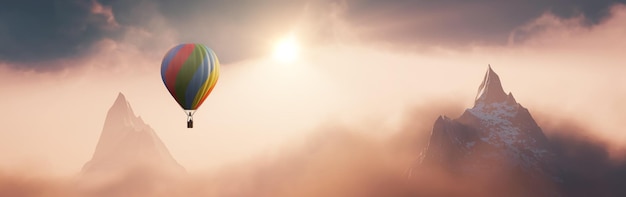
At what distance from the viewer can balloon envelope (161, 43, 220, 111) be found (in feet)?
381

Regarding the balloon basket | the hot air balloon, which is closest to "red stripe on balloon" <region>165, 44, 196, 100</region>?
the hot air balloon

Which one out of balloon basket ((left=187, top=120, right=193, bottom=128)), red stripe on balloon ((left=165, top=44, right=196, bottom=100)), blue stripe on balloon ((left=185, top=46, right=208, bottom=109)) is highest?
red stripe on balloon ((left=165, top=44, right=196, bottom=100))

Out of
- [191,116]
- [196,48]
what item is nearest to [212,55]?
[196,48]

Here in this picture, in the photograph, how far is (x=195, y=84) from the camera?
4587 inches

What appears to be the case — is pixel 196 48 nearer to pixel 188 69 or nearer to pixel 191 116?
pixel 188 69

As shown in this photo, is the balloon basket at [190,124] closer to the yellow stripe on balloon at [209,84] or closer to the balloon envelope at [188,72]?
the balloon envelope at [188,72]

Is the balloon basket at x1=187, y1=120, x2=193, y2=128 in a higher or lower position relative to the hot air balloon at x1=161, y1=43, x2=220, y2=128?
lower

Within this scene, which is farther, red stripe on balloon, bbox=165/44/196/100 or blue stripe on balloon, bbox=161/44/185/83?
blue stripe on balloon, bbox=161/44/185/83

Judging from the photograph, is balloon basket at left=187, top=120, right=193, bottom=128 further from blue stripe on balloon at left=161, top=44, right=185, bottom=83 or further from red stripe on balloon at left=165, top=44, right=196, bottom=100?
blue stripe on balloon at left=161, top=44, right=185, bottom=83

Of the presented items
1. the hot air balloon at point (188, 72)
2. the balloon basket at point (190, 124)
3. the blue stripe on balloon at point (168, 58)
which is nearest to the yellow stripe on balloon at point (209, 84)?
the hot air balloon at point (188, 72)

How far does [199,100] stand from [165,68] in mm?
8680

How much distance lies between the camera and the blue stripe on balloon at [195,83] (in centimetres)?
11612

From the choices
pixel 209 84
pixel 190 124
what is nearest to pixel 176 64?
pixel 209 84

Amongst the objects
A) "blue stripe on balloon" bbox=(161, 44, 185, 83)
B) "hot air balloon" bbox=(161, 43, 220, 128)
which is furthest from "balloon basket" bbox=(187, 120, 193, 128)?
"blue stripe on balloon" bbox=(161, 44, 185, 83)
